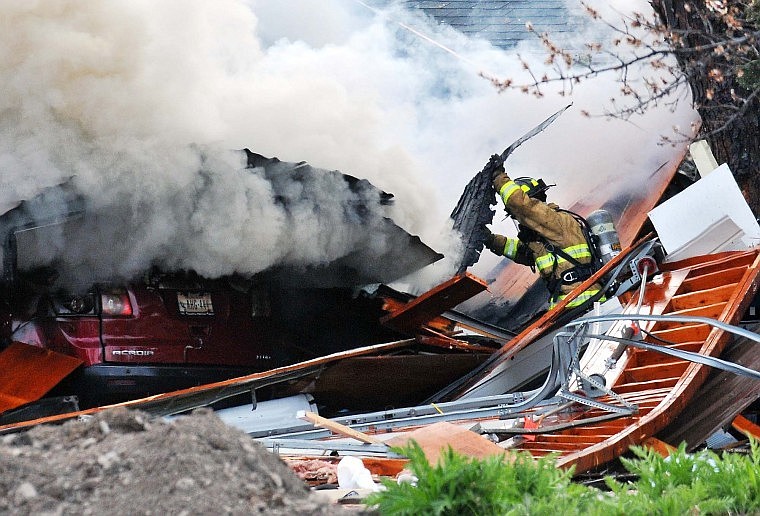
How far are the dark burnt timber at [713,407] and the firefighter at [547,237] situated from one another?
2.82m

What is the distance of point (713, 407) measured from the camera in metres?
5.44

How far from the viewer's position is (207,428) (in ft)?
8.59

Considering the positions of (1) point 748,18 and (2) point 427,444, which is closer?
(2) point 427,444

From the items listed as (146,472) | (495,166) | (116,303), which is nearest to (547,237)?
(495,166)

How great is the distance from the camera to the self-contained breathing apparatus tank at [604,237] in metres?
8.53

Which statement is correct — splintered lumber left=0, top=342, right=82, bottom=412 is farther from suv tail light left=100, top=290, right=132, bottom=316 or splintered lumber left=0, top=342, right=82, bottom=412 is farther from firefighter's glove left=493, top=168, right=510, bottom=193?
firefighter's glove left=493, top=168, right=510, bottom=193

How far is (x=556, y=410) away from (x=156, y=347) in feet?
9.51

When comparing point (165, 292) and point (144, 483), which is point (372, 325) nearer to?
point (165, 292)

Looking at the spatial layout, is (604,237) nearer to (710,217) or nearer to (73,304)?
(710,217)

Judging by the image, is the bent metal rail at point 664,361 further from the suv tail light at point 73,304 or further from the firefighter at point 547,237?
the suv tail light at point 73,304

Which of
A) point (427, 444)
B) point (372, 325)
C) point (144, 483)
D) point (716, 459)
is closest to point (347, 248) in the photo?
point (372, 325)

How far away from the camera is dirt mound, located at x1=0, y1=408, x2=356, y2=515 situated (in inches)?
90.4

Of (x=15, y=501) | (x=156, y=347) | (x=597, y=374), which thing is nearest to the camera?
(x=15, y=501)

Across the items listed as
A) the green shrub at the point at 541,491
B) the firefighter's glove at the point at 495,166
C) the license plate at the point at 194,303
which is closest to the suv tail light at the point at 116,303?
the license plate at the point at 194,303
